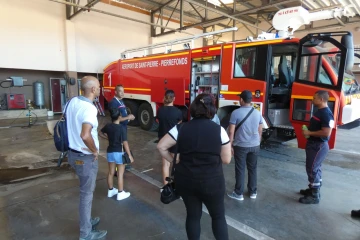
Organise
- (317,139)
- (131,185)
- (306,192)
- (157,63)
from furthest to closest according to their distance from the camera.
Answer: (157,63)
(131,185)
(306,192)
(317,139)

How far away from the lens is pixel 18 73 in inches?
432

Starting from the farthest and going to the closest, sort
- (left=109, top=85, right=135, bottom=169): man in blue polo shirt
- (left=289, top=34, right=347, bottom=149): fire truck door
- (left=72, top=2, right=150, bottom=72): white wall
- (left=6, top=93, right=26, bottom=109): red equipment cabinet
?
(left=72, top=2, right=150, bottom=72): white wall → (left=6, top=93, right=26, bottom=109): red equipment cabinet → (left=289, top=34, right=347, bottom=149): fire truck door → (left=109, top=85, right=135, bottom=169): man in blue polo shirt

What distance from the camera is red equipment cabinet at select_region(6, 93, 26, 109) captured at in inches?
414

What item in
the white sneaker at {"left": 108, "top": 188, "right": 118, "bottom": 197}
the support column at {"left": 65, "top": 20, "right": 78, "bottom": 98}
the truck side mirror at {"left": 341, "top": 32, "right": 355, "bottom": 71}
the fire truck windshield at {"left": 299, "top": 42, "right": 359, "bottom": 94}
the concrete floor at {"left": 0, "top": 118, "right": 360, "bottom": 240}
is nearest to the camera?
the concrete floor at {"left": 0, "top": 118, "right": 360, "bottom": 240}

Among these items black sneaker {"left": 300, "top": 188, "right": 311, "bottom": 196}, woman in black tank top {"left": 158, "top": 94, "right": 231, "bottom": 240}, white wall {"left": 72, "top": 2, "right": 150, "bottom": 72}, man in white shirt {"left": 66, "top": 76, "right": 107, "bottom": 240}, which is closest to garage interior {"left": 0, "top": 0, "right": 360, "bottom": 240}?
black sneaker {"left": 300, "top": 188, "right": 311, "bottom": 196}

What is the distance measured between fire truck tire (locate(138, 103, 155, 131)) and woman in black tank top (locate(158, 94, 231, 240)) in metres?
5.63

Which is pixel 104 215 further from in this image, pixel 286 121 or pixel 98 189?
pixel 286 121

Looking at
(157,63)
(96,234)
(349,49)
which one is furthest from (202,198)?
(157,63)

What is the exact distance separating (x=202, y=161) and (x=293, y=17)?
4.81 metres

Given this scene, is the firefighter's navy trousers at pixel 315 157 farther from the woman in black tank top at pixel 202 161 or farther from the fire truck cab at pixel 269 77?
the woman in black tank top at pixel 202 161

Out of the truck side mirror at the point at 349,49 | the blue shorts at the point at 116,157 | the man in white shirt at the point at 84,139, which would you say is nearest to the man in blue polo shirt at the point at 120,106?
the blue shorts at the point at 116,157

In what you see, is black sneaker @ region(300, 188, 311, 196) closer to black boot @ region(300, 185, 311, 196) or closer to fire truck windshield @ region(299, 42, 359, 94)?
black boot @ region(300, 185, 311, 196)

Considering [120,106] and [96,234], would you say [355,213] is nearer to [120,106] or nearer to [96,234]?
[96,234]

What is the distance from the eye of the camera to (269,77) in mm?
4562
